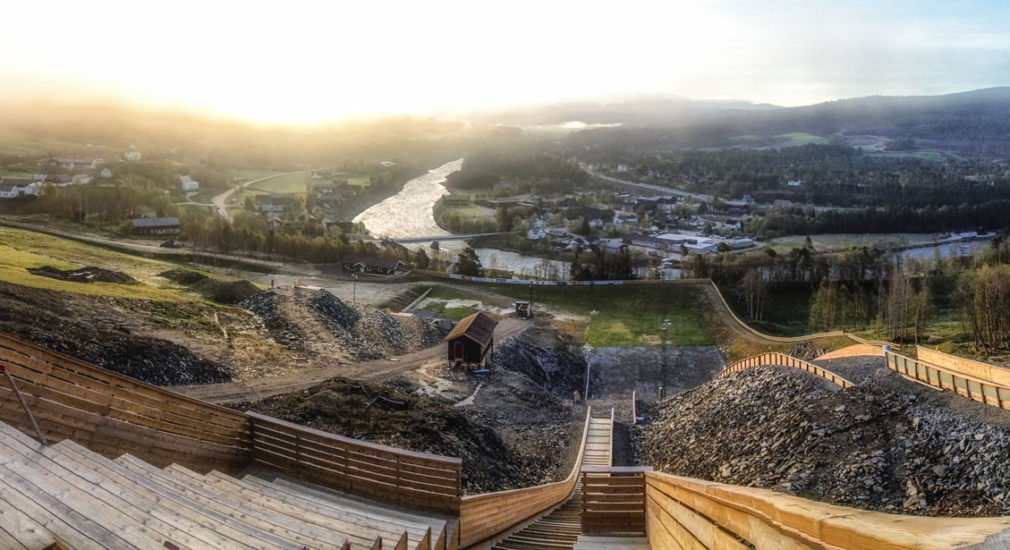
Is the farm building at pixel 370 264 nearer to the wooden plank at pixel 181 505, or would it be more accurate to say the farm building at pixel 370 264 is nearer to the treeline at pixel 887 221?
the wooden plank at pixel 181 505

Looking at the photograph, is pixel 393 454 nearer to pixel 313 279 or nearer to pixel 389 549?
pixel 389 549

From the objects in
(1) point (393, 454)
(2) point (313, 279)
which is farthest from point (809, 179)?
(1) point (393, 454)

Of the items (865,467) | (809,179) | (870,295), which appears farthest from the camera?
(809,179)

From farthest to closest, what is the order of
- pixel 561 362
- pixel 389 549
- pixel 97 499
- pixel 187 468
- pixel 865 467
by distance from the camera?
pixel 561 362
pixel 865 467
pixel 187 468
pixel 389 549
pixel 97 499

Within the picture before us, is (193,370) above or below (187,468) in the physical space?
below

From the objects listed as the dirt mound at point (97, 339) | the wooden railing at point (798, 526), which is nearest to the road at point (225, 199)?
the dirt mound at point (97, 339)

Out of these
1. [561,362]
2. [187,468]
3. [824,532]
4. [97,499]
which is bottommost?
[561,362]
